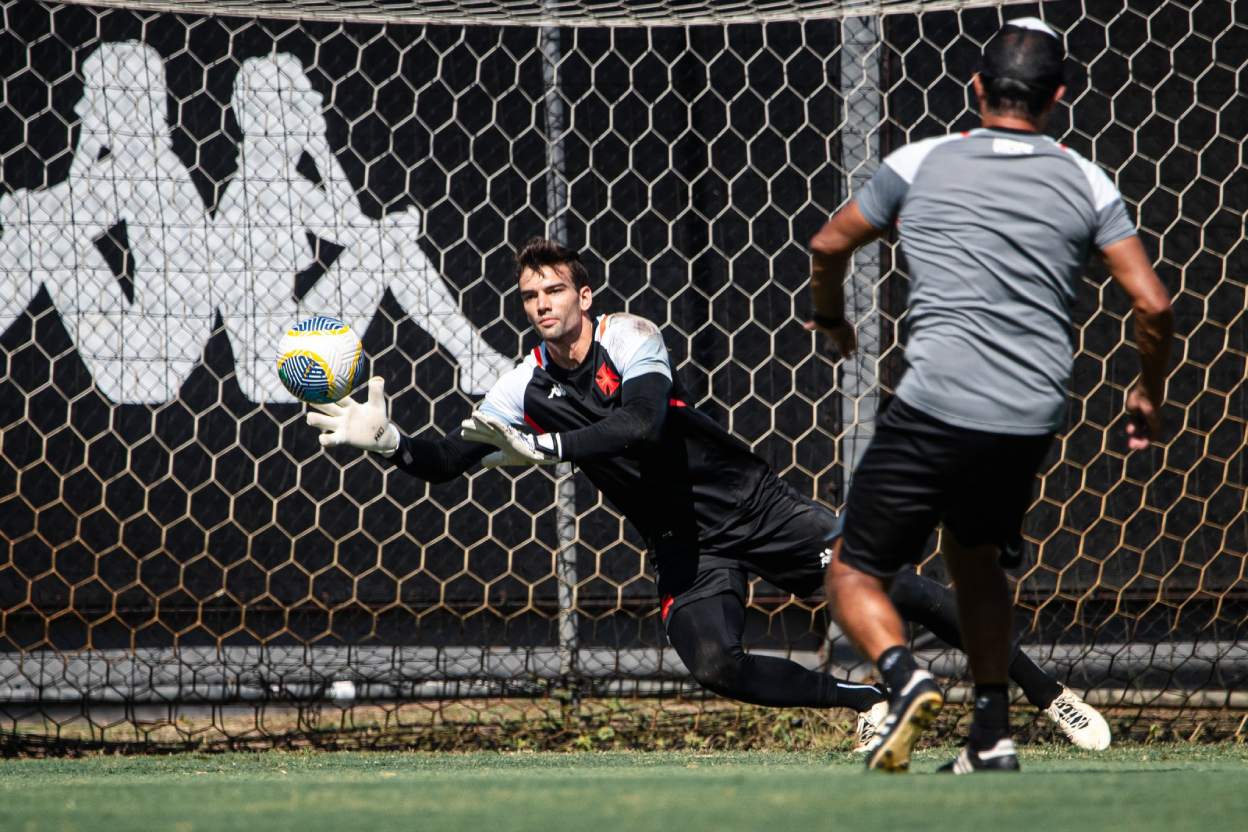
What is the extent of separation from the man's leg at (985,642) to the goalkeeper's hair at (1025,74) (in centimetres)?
95

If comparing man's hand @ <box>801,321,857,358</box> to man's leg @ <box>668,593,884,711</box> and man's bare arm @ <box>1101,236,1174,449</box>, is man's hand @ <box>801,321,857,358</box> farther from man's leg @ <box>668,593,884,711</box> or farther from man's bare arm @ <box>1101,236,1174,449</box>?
man's leg @ <box>668,593,884,711</box>

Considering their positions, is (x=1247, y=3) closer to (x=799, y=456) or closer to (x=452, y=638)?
(x=799, y=456)

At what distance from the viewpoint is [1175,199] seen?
571 centimetres

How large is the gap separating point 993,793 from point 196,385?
162 inches

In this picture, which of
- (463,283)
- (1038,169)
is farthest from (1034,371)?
(463,283)

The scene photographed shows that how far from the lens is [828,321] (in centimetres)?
324

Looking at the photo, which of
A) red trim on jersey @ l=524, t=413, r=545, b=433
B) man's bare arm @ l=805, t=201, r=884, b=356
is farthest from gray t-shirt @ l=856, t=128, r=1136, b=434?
red trim on jersey @ l=524, t=413, r=545, b=433

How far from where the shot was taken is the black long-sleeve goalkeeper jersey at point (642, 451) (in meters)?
4.25

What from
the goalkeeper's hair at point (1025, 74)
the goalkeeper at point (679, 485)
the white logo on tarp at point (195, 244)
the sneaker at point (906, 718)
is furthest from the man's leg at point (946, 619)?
the white logo on tarp at point (195, 244)

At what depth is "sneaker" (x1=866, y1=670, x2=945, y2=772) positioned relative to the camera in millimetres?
2744

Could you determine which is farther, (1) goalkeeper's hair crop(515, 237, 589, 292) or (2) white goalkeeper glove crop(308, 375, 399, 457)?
(1) goalkeeper's hair crop(515, 237, 589, 292)

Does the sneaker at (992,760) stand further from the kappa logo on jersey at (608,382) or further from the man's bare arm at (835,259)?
the kappa logo on jersey at (608,382)

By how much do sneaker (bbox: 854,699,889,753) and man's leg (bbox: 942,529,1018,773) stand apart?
1011mm

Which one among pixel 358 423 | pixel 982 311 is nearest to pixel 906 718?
pixel 982 311
